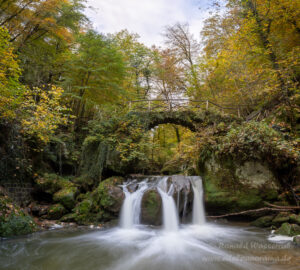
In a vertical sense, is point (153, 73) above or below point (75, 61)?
above

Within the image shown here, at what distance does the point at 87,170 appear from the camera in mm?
8695

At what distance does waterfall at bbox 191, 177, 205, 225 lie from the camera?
6732 mm

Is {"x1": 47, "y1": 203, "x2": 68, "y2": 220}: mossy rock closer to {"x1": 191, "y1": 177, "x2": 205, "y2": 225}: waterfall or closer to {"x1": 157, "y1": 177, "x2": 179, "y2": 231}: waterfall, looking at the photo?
{"x1": 157, "y1": 177, "x2": 179, "y2": 231}: waterfall

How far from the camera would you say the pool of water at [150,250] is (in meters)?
3.38

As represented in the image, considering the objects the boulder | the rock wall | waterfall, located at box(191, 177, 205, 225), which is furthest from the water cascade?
the rock wall

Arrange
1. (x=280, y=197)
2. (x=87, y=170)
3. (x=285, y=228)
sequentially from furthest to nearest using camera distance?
(x=87, y=170), (x=280, y=197), (x=285, y=228)

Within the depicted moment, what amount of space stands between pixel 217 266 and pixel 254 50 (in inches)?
324

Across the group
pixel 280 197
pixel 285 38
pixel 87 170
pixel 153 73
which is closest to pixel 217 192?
pixel 280 197

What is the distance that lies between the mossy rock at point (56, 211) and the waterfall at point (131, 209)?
225cm

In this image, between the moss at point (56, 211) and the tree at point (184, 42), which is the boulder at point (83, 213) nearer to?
the moss at point (56, 211)

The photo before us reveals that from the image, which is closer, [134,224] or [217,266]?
[217,266]

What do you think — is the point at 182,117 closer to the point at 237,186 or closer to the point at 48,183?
the point at 237,186

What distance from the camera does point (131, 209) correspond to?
260 inches

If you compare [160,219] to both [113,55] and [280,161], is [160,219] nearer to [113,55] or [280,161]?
[280,161]
